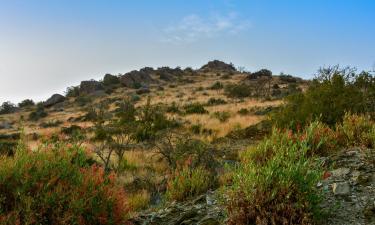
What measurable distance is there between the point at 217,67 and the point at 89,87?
3132cm

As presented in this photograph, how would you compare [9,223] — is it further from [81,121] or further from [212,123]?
[81,121]

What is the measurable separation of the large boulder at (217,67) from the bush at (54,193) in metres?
77.0

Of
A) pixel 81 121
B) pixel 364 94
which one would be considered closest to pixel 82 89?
pixel 81 121

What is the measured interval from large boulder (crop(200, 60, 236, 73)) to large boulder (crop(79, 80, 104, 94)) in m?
26.4

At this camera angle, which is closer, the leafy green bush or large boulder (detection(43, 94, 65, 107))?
the leafy green bush

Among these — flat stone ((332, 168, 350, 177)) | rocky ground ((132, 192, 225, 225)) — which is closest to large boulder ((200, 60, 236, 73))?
flat stone ((332, 168, 350, 177))

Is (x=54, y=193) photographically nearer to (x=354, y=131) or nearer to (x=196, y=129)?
(x=354, y=131)

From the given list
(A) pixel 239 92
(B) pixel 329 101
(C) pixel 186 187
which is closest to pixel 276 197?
(C) pixel 186 187

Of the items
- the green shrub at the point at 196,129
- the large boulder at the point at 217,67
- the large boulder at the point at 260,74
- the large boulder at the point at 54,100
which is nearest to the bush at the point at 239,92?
the large boulder at the point at 260,74

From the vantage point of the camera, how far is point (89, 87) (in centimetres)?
6122

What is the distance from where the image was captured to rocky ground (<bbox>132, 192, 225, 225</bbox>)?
5.79 metres

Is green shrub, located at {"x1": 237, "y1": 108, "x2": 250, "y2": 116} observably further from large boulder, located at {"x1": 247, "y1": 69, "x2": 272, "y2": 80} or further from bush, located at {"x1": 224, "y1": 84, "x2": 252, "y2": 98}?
large boulder, located at {"x1": 247, "y1": 69, "x2": 272, "y2": 80}

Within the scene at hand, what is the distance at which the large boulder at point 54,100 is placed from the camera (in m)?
54.4

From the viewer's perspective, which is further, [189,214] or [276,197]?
[189,214]
